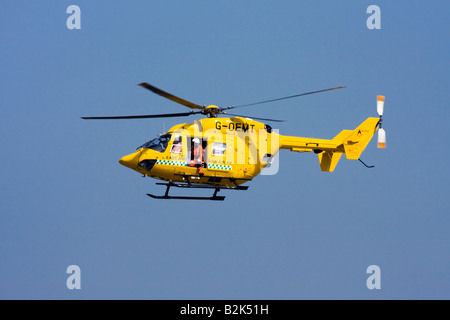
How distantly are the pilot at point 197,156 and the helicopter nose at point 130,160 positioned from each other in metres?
1.56

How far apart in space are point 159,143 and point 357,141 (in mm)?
6688

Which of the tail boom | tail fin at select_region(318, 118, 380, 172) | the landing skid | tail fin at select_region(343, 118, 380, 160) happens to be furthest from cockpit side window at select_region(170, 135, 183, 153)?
tail fin at select_region(343, 118, 380, 160)

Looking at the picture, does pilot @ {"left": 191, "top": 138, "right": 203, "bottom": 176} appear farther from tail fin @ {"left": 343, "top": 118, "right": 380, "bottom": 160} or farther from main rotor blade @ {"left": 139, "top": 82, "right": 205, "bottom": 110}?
tail fin @ {"left": 343, "top": 118, "right": 380, "bottom": 160}

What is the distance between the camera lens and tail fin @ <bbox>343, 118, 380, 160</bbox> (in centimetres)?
2467

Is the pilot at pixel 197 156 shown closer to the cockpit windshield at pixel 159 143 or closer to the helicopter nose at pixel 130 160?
the cockpit windshield at pixel 159 143

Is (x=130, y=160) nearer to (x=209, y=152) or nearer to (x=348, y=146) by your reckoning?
(x=209, y=152)

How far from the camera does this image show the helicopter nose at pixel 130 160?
2162 centimetres

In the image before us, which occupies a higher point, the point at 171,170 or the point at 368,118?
the point at 368,118

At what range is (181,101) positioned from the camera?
21406 millimetres

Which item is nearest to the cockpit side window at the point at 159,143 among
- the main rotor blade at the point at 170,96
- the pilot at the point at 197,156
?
the pilot at the point at 197,156
